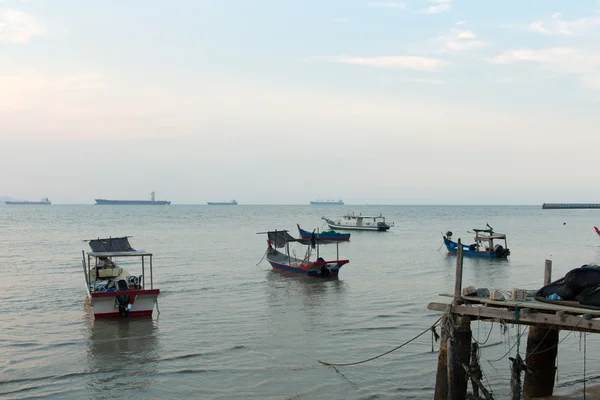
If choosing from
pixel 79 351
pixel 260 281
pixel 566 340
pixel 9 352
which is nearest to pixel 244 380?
pixel 79 351

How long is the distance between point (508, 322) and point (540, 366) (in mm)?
2589

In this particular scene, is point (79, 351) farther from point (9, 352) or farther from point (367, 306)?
point (367, 306)

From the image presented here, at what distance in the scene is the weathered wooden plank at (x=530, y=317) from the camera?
33.0 ft

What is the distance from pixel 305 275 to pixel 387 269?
684 centimetres

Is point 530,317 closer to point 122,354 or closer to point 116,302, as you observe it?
point 122,354

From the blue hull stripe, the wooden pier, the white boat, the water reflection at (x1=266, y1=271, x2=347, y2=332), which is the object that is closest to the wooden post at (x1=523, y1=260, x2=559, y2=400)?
the wooden pier

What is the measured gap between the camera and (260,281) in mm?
32500

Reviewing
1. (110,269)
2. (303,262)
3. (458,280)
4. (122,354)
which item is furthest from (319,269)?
(458,280)

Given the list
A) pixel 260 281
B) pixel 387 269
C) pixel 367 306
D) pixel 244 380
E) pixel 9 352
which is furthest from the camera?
pixel 387 269

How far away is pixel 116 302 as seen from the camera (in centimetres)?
2128

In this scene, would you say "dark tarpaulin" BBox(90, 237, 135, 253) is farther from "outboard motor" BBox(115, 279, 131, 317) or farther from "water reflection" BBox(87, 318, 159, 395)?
"water reflection" BBox(87, 318, 159, 395)

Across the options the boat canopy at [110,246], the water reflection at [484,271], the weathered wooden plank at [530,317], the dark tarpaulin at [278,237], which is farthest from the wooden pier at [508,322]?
the dark tarpaulin at [278,237]

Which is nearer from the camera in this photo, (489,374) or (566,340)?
(489,374)

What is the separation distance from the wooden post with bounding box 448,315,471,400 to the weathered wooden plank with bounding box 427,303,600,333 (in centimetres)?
29
